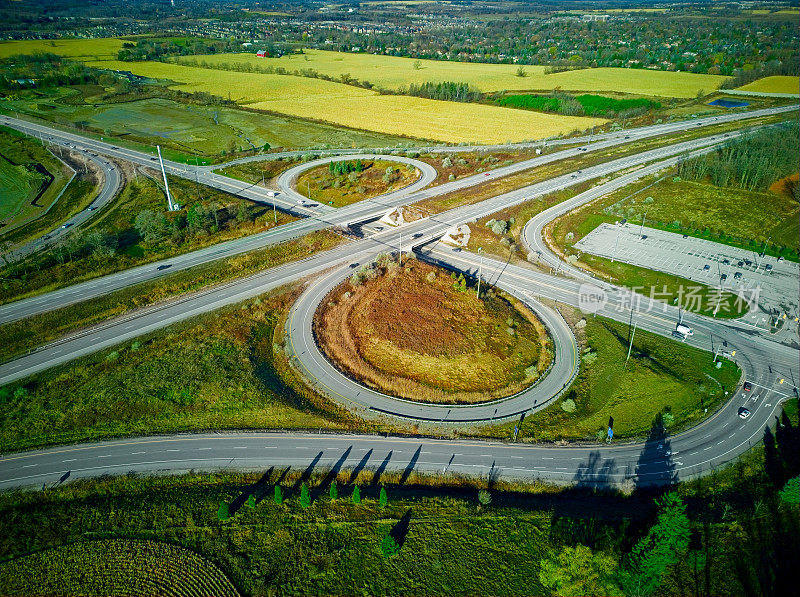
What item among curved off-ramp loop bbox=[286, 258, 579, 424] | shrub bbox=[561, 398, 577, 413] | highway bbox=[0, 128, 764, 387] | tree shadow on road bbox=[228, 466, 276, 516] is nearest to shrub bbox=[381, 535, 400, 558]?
tree shadow on road bbox=[228, 466, 276, 516]

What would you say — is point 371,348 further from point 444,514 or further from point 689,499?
point 689,499

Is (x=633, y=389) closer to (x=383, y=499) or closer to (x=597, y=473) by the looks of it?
(x=597, y=473)

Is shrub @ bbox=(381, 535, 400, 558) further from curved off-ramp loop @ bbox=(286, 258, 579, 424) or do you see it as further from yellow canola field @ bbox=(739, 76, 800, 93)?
yellow canola field @ bbox=(739, 76, 800, 93)

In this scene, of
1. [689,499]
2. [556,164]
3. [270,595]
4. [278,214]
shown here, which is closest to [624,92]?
[556,164]

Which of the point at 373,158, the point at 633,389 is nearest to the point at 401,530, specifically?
the point at 633,389

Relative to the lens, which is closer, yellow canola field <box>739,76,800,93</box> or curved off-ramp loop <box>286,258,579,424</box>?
curved off-ramp loop <box>286,258,579,424</box>

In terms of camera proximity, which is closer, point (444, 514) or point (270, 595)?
point (270, 595)

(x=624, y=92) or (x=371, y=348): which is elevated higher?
(x=624, y=92)

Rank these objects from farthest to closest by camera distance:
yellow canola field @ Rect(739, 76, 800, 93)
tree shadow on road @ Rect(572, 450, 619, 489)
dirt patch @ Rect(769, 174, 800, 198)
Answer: yellow canola field @ Rect(739, 76, 800, 93)
dirt patch @ Rect(769, 174, 800, 198)
tree shadow on road @ Rect(572, 450, 619, 489)

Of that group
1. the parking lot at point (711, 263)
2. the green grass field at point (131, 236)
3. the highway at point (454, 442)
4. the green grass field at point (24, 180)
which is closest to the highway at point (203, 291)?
the highway at point (454, 442)
